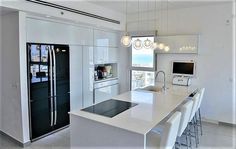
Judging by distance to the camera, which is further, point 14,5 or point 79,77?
point 79,77

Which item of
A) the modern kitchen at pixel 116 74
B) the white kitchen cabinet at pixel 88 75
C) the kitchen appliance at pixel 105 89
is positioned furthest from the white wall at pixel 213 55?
the white kitchen cabinet at pixel 88 75

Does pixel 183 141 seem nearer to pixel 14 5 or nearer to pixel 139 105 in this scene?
pixel 139 105

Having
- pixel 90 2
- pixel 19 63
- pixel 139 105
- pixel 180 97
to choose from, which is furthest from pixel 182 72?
pixel 19 63

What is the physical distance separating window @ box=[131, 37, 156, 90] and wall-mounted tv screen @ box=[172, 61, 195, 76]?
1.87ft

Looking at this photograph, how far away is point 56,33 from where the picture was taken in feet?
12.5

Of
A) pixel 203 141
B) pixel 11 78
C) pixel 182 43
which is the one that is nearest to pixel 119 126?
pixel 203 141

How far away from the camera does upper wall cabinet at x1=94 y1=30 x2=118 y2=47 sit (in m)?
4.83

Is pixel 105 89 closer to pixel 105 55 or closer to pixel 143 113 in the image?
pixel 105 55

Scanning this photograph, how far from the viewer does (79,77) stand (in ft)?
14.4

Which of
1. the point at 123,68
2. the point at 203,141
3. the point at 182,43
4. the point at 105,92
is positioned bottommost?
the point at 203,141

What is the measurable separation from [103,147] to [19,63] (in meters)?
2.05

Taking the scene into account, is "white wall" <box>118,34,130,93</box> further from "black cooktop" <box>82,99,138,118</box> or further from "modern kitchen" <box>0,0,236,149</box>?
"black cooktop" <box>82,99,138,118</box>

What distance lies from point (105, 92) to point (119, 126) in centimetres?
325

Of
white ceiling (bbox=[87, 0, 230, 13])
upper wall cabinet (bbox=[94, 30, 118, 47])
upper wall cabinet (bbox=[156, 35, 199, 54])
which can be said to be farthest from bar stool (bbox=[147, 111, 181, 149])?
upper wall cabinet (bbox=[94, 30, 118, 47])
